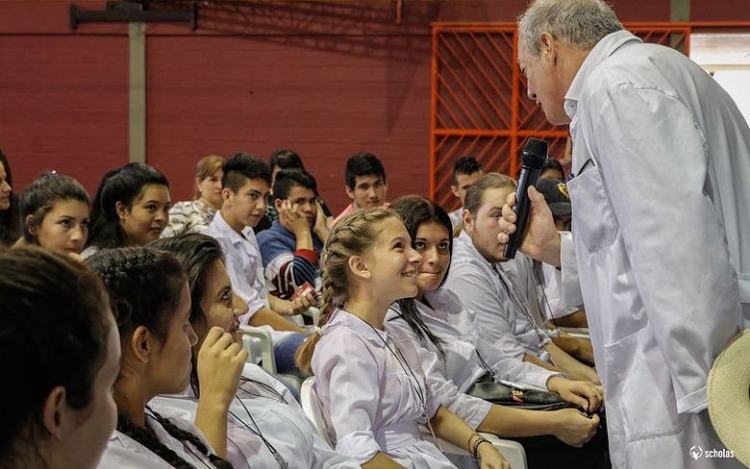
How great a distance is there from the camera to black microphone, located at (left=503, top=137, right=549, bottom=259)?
2.18 metres

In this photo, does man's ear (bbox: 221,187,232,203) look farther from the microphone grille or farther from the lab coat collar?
the microphone grille

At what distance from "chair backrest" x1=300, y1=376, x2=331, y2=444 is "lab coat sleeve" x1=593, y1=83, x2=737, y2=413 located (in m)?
0.89

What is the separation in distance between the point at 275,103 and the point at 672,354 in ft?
23.5

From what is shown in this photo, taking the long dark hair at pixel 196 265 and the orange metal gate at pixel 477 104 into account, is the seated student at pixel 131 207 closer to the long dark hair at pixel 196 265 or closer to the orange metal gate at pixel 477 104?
the long dark hair at pixel 196 265

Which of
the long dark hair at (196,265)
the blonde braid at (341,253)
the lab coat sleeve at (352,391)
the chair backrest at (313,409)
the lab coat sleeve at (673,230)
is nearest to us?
the lab coat sleeve at (673,230)

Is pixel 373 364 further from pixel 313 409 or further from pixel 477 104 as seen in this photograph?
→ pixel 477 104

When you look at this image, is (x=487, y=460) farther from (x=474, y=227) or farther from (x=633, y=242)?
(x=474, y=227)

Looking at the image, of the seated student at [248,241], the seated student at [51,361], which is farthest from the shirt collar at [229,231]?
the seated student at [51,361]

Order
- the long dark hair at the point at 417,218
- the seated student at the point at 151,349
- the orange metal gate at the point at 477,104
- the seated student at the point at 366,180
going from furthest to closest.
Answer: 1. the orange metal gate at the point at 477,104
2. the seated student at the point at 366,180
3. the long dark hair at the point at 417,218
4. the seated student at the point at 151,349

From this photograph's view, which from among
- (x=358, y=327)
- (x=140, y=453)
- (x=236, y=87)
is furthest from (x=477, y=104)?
(x=140, y=453)

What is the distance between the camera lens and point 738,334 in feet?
5.35

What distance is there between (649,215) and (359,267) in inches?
38.3

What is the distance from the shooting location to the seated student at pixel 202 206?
4723 mm

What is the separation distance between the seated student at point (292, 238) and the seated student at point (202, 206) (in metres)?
0.37
